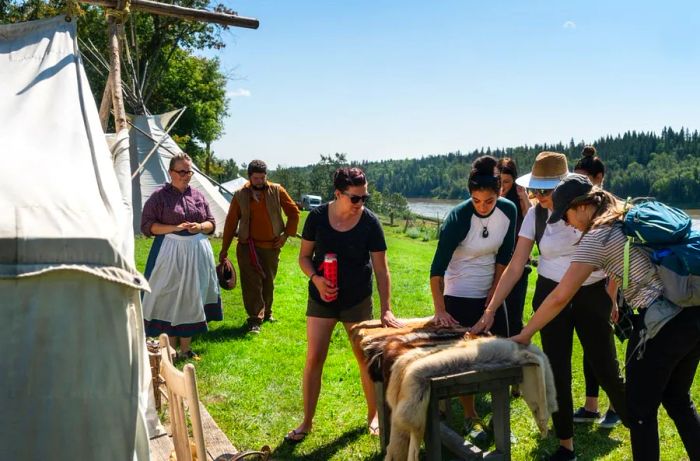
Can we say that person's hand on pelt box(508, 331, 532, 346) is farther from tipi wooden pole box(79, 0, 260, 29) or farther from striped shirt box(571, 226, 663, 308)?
tipi wooden pole box(79, 0, 260, 29)

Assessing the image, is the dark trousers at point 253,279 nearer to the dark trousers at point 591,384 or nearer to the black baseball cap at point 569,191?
the dark trousers at point 591,384

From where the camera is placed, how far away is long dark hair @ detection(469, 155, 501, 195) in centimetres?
371

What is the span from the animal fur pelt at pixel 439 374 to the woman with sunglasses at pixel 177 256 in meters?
3.17

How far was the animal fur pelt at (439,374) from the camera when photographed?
284 centimetres

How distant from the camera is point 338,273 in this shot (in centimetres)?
405

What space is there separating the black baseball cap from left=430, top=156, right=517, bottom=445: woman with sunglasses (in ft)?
1.90

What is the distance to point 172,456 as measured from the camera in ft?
10.2

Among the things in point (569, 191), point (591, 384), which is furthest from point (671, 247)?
point (591, 384)

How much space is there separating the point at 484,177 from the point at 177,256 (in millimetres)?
3221

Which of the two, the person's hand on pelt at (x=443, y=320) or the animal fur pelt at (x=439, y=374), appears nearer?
the animal fur pelt at (x=439, y=374)

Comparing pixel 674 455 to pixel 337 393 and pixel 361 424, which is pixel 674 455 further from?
pixel 337 393

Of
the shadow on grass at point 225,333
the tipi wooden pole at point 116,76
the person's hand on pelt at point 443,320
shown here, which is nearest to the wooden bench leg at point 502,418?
the person's hand on pelt at point 443,320

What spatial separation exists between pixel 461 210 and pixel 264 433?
220 centimetres

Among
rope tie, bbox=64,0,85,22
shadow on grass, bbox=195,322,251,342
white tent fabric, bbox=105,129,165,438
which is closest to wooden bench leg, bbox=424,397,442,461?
white tent fabric, bbox=105,129,165,438
